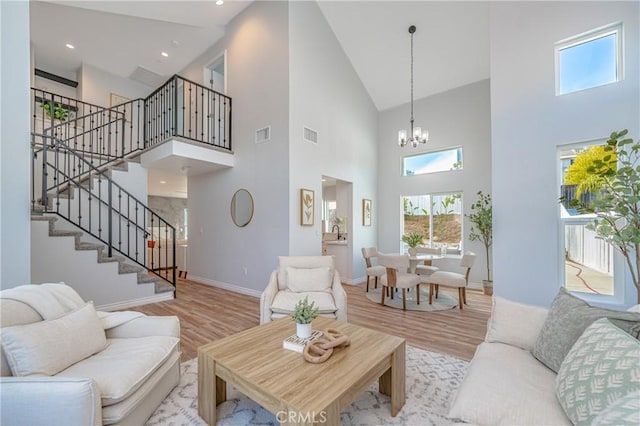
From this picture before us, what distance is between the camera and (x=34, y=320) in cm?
161

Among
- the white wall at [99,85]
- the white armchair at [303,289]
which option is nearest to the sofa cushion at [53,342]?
the white armchair at [303,289]

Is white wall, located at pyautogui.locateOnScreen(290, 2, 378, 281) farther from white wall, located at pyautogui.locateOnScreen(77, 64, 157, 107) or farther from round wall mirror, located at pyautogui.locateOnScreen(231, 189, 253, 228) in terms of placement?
white wall, located at pyautogui.locateOnScreen(77, 64, 157, 107)

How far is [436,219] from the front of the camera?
245 inches

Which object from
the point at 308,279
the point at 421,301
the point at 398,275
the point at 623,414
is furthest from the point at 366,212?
the point at 623,414

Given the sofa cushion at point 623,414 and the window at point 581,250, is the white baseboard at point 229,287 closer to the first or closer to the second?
the window at point 581,250

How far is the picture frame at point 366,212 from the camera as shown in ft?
20.9

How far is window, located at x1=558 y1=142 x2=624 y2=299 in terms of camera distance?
2865 millimetres

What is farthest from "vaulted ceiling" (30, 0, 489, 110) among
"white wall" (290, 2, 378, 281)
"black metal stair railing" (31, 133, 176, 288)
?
"black metal stair railing" (31, 133, 176, 288)

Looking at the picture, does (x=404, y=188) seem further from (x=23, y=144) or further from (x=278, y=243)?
(x=23, y=144)

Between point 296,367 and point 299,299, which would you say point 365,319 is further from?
point 296,367

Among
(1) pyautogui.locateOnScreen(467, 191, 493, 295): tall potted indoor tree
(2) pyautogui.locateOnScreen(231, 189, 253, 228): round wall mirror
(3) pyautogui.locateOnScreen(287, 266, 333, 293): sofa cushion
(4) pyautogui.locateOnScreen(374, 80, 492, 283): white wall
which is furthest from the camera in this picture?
(4) pyautogui.locateOnScreen(374, 80, 492, 283): white wall

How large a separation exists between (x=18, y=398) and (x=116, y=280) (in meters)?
3.51

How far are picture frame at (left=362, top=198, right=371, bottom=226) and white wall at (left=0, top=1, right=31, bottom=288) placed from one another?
538 cm

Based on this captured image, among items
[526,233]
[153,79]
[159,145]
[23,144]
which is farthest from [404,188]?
[153,79]
